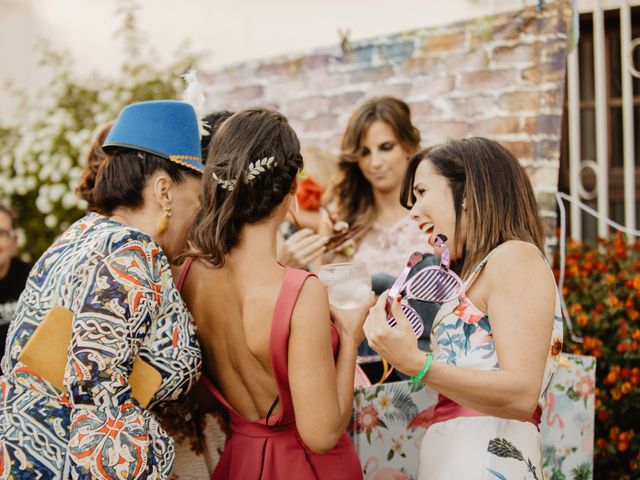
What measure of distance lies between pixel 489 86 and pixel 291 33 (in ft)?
8.44

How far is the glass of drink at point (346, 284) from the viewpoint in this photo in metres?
2.22

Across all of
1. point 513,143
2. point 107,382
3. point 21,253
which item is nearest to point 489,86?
point 513,143

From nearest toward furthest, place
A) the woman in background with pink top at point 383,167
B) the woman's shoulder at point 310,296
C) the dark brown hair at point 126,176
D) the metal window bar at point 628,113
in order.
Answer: the woman's shoulder at point 310,296
the dark brown hair at point 126,176
the woman in background with pink top at point 383,167
the metal window bar at point 628,113

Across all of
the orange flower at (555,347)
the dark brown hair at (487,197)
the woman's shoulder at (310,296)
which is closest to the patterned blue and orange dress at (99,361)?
the woman's shoulder at (310,296)

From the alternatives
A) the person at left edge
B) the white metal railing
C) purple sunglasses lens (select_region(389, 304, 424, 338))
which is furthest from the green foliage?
purple sunglasses lens (select_region(389, 304, 424, 338))

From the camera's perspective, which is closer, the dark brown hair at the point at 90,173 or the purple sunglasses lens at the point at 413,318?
the purple sunglasses lens at the point at 413,318

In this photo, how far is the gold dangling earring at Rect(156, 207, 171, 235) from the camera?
2.15 meters

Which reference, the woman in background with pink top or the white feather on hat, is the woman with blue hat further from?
the woman in background with pink top

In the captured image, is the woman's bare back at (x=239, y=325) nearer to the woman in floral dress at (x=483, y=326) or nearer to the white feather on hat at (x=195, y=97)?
the woman in floral dress at (x=483, y=326)

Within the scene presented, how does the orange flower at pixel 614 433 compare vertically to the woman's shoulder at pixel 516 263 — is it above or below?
below

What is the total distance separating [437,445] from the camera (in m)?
2.02

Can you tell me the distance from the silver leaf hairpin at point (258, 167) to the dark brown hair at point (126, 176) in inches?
13.6

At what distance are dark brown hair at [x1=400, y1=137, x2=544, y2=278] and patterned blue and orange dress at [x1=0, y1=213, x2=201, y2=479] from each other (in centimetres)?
82

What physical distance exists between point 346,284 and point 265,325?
0.43 meters
